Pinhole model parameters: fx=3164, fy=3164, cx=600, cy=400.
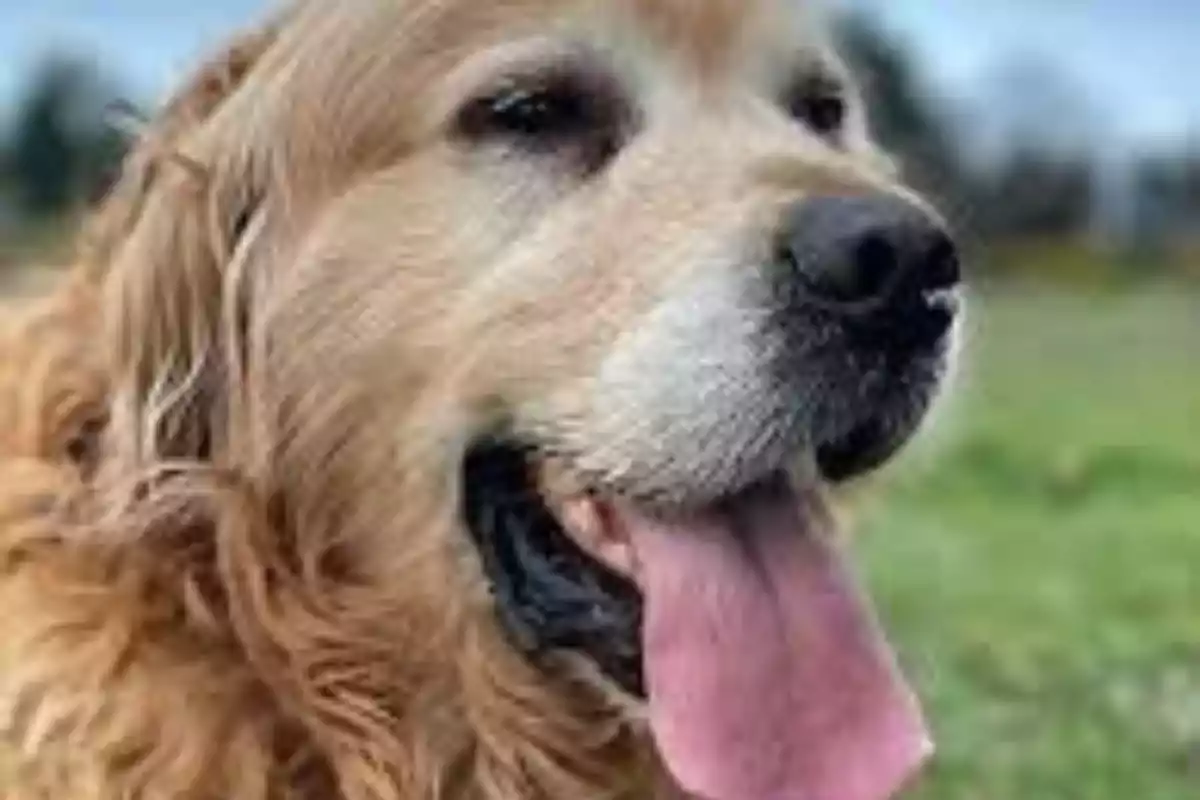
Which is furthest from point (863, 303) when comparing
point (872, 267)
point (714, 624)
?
point (714, 624)

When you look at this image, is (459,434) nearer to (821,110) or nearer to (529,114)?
(529,114)

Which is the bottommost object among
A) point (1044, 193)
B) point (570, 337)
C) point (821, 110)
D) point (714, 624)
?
point (1044, 193)

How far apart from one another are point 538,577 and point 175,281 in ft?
2.54

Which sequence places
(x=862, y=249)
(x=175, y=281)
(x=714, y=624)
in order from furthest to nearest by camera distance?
(x=175, y=281) → (x=714, y=624) → (x=862, y=249)

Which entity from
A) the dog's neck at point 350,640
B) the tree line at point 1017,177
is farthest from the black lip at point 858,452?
the tree line at point 1017,177

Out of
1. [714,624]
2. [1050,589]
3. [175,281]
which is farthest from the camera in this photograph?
[1050,589]

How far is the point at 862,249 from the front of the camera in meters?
4.71

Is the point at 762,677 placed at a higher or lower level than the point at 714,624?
lower

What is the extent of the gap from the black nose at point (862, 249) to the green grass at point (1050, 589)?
0.54 metres

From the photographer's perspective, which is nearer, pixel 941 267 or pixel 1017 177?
pixel 941 267

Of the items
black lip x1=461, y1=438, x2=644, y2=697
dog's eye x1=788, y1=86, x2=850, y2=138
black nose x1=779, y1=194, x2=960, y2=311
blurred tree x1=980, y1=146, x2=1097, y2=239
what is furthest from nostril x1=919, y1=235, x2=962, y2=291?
blurred tree x1=980, y1=146, x2=1097, y2=239

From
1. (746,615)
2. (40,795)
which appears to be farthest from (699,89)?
(40,795)

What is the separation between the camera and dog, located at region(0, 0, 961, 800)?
193 inches

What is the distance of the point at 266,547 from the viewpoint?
16.4 feet
